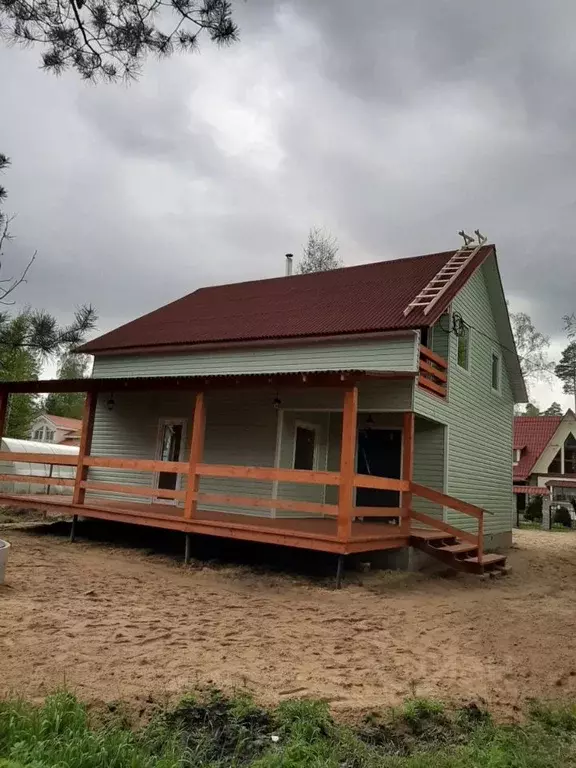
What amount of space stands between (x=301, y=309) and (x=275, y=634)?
31.5 ft

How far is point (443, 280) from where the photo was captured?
514 inches

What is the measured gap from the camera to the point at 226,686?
4.46m

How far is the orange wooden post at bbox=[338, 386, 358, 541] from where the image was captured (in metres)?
8.59

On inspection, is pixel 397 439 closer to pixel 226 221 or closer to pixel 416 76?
pixel 416 76

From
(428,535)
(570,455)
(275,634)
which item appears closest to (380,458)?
(428,535)

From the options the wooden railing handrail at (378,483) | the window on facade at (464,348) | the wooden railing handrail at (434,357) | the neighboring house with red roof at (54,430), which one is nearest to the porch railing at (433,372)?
the wooden railing handrail at (434,357)

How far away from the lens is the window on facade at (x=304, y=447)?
489 inches

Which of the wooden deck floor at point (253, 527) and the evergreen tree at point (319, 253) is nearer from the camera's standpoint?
the wooden deck floor at point (253, 527)

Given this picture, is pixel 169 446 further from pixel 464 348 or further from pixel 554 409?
pixel 554 409

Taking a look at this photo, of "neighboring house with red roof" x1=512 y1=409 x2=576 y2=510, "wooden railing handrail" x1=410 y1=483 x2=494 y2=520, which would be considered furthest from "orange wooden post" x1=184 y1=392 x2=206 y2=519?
"neighboring house with red roof" x1=512 y1=409 x2=576 y2=510

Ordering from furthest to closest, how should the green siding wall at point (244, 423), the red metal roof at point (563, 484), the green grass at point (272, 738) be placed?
1. the red metal roof at point (563, 484)
2. the green siding wall at point (244, 423)
3. the green grass at point (272, 738)

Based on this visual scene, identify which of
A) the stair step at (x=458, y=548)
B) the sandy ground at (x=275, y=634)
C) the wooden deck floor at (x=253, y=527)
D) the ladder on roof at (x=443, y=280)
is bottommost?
the sandy ground at (x=275, y=634)

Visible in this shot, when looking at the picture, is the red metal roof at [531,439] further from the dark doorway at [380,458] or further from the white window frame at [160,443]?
the white window frame at [160,443]

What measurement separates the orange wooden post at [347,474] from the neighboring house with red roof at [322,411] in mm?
21
